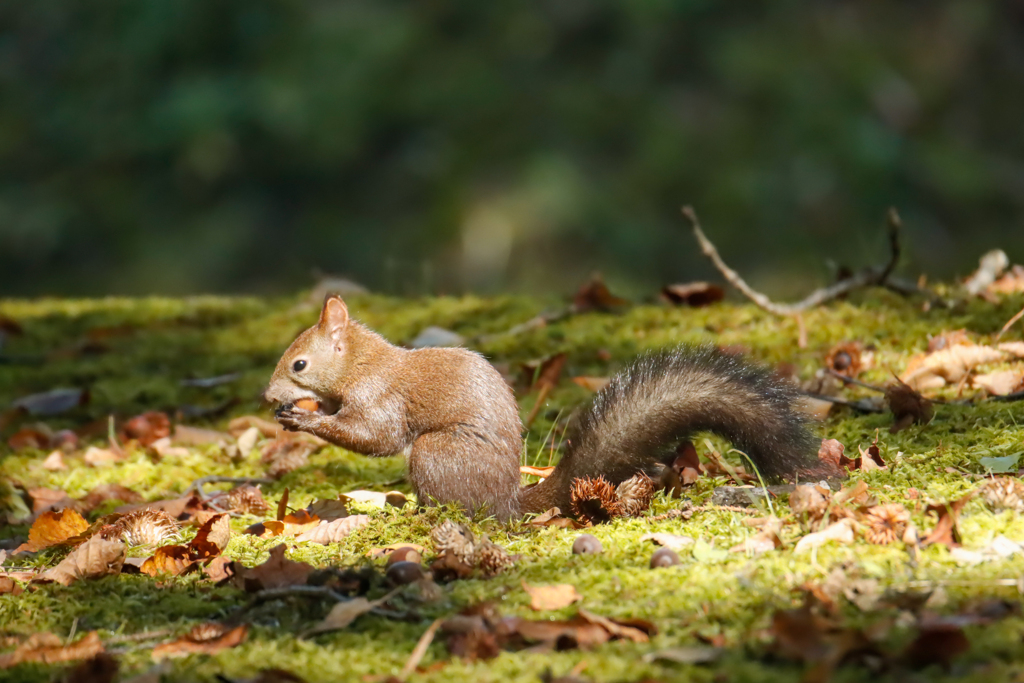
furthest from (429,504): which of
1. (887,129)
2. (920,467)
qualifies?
(887,129)

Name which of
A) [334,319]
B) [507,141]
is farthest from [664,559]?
[507,141]

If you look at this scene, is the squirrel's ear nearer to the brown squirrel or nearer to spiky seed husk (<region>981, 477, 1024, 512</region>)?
the brown squirrel

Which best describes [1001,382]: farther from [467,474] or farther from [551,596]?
[551,596]

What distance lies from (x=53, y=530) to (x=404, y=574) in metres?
1.02

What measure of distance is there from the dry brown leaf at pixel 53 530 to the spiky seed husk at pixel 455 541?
93 centimetres

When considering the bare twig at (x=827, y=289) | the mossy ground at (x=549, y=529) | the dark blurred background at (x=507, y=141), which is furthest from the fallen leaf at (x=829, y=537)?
the dark blurred background at (x=507, y=141)

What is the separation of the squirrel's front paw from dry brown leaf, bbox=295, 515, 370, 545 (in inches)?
17.1

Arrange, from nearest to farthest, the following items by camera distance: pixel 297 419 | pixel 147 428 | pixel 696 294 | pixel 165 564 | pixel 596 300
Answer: pixel 165 564 < pixel 297 419 < pixel 147 428 < pixel 696 294 < pixel 596 300

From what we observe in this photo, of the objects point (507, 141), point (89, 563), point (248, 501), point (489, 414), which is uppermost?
point (507, 141)

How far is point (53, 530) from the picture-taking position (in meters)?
2.59

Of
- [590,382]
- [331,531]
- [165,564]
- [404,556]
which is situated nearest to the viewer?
[404,556]

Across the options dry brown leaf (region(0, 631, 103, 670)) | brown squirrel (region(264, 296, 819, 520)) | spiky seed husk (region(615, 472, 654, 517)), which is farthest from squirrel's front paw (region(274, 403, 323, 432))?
dry brown leaf (region(0, 631, 103, 670))

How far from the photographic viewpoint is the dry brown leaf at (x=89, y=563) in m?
2.34

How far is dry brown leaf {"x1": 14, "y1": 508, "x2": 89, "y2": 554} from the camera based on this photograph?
257cm
